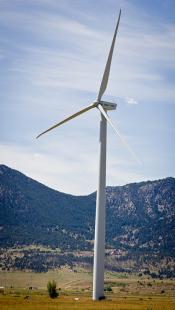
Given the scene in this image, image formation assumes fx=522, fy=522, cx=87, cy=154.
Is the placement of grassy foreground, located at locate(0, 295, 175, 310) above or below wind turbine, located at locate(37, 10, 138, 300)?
below

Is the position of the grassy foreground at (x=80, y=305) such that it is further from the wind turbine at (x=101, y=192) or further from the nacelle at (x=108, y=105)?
the nacelle at (x=108, y=105)

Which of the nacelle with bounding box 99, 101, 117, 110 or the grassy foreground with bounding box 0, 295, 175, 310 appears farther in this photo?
the nacelle with bounding box 99, 101, 117, 110

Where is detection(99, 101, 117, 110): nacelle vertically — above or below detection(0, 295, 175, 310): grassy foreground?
above

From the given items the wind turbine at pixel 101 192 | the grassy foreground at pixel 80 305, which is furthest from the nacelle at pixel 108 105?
the grassy foreground at pixel 80 305

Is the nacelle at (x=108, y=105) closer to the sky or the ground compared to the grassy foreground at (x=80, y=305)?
closer to the sky

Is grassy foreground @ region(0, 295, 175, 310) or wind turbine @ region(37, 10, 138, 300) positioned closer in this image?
grassy foreground @ region(0, 295, 175, 310)

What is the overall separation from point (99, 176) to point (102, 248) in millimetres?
10764

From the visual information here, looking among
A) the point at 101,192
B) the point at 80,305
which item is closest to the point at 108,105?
the point at 101,192

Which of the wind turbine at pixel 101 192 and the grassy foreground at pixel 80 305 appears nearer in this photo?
the grassy foreground at pixel 80 305

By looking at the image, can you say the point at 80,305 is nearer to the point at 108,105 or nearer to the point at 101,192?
the point at 101,192

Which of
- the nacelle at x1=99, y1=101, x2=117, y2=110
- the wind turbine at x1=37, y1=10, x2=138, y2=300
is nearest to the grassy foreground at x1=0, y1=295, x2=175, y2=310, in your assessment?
the wind turbine at x1=37, y1=10, x2=138, y2=300

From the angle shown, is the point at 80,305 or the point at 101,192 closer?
the point at 80,305

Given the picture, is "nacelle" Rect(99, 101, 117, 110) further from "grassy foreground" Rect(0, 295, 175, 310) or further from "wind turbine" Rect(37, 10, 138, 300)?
"grassy foreground" Rect(0, 295, 175, 310)

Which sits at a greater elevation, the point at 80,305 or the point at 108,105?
the point at 108,105
